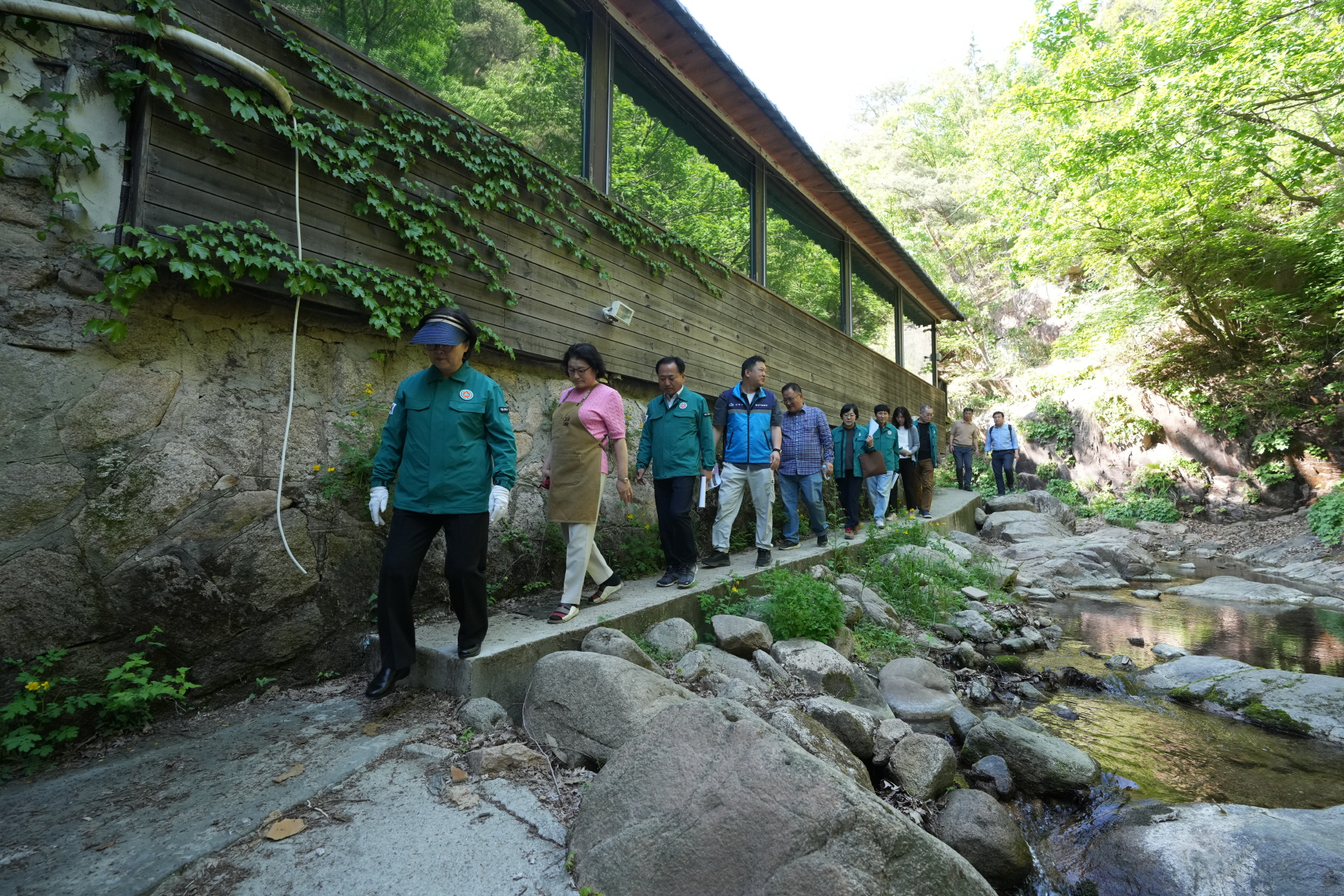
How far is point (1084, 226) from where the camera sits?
1411 cm

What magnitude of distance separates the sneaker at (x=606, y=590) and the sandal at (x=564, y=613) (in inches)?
14.9

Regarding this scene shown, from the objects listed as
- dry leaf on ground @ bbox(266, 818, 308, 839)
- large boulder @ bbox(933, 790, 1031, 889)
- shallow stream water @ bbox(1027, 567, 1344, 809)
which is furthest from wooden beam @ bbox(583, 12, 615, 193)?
shallow stream water @ bbox(1027, 567, 1344, 809)

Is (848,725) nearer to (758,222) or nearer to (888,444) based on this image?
(888,444)

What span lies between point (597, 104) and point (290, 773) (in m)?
5.83

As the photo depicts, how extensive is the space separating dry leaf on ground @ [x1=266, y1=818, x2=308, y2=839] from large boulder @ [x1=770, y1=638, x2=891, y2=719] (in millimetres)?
2900

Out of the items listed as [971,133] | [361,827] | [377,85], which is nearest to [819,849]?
[361,827]

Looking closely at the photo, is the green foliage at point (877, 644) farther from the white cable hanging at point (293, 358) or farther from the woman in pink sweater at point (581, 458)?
the white cable hanging at point (293, 358)

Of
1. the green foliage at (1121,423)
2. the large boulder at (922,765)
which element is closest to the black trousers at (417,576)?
the large boulder at (922,765)

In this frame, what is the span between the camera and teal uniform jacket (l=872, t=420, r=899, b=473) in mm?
8961

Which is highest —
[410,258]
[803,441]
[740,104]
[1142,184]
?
[1142,184]

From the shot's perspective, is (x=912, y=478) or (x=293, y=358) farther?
(x=912, y=478)

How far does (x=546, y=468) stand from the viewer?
443 cm

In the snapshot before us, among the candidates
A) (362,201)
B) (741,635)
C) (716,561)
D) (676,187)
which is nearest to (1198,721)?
(741,635)

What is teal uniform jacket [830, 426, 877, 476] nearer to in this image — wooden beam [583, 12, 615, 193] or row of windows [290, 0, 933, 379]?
row of windows [290, 0, 933, 379]
